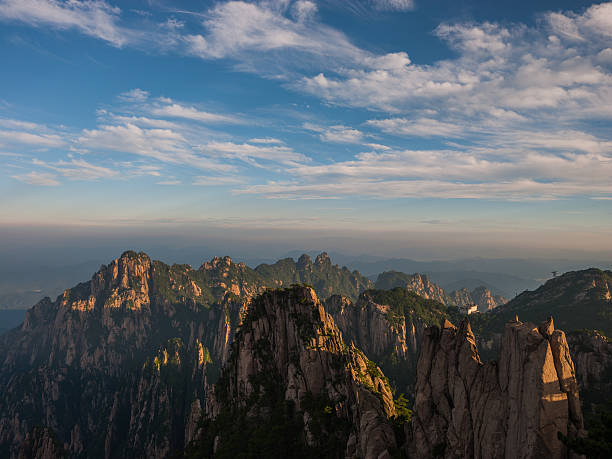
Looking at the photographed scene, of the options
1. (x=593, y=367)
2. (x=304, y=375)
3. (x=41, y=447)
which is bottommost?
(x=41, y=447)

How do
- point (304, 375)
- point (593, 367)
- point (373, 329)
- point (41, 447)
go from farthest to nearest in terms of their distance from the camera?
point (373, 329) < point (41, 447) < point (593, 367) < point (304, 375)

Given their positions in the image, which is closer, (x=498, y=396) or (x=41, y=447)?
(x=498, y=396)

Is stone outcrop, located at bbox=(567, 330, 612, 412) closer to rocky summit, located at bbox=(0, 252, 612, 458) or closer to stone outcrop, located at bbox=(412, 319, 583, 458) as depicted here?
rocky summit, located at bbox=(0, 252, 612, 458)

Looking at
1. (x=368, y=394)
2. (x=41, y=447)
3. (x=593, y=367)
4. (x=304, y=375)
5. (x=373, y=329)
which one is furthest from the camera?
(x=373, y=329)

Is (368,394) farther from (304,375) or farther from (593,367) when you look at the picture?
(593,367)

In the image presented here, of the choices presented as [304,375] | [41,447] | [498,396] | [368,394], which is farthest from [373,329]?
[498,396]

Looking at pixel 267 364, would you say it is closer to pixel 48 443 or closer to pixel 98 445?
pixel 48 443

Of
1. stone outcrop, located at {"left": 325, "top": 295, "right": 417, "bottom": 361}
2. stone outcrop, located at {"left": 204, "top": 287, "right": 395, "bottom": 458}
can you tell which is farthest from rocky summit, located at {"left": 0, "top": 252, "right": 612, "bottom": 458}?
stone outcrop, located at {"left": 325, "top": 295, "right": 417, "bottom": 361}
